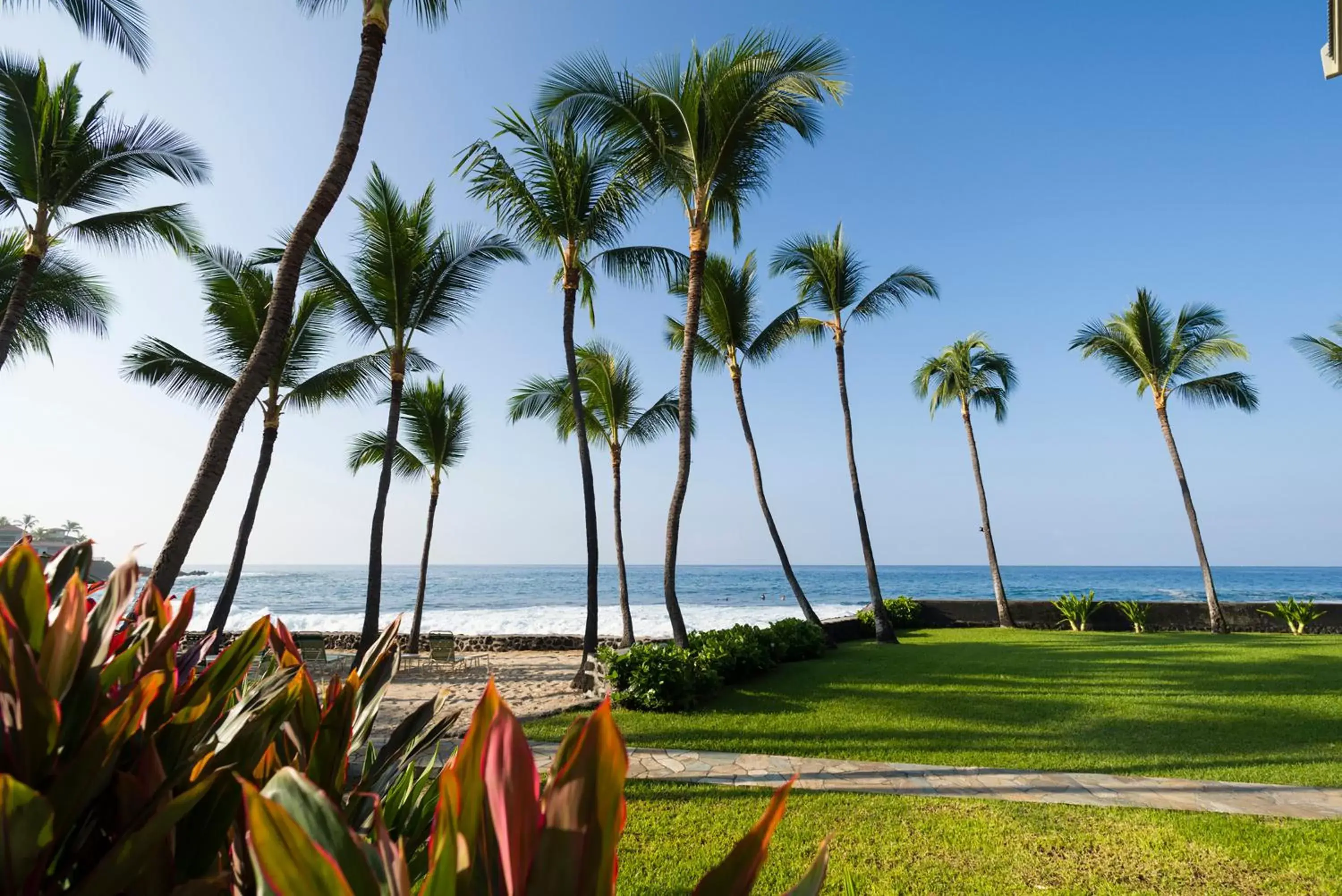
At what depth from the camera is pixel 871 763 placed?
5582 millimetres

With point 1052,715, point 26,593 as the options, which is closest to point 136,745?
point 26,593

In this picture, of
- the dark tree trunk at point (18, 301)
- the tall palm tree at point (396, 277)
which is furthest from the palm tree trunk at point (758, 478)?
the dark tree trunk at point (18, 301)

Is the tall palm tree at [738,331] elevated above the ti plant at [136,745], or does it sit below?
above

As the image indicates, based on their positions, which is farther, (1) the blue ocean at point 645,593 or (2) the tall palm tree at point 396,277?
(1) the blue ocean at point 645,593

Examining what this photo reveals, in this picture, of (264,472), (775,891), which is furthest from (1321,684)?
(264,472)

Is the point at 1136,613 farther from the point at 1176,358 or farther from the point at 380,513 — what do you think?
the point at 380,513

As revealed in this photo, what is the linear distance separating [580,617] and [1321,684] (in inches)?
1067

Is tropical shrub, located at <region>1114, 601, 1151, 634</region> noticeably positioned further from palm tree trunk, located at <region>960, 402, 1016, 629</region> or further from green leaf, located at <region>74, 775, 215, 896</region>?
green leaf, located at <region>74, 775, 215, 896</region>

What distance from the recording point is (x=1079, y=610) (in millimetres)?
16734

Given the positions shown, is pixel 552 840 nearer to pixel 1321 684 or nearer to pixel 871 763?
pixel 871 763

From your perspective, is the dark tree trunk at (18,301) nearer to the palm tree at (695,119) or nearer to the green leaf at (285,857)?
the palm tree at (695,119)

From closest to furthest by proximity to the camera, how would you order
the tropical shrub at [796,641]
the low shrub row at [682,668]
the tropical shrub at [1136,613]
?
the low shrub row at [682,668] < the tropical shrub at [796,641] < the tropical shrub at [1136,613]

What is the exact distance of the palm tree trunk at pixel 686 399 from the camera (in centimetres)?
958

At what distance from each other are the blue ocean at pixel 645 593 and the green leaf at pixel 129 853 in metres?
14.8
